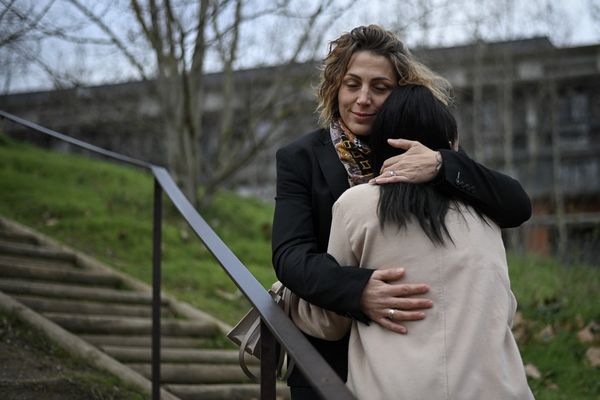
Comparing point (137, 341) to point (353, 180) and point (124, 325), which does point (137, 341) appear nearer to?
point (124, 325)

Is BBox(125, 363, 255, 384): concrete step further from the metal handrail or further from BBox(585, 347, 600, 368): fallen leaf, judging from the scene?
BBox(585, 347, 600, 368): fallen leaf

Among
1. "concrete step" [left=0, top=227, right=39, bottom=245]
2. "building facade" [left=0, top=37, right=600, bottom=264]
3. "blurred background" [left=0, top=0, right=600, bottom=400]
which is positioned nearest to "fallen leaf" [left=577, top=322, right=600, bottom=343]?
"blurred background" [left=0, top=0, right=600, bottom=400]

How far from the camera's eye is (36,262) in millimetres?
6406

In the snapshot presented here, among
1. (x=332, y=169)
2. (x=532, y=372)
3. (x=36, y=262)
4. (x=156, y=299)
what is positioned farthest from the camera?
(x=36, y=262)

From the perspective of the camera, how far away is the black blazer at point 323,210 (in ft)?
6.25

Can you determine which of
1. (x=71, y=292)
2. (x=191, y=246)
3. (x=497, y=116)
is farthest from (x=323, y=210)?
(x=497, y=116)

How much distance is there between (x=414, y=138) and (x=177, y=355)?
3.53m

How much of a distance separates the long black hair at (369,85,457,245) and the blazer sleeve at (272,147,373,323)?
0.18m

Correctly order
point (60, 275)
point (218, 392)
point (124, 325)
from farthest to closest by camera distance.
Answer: point (60, 275) < point (124, 325) < point (218, 392)

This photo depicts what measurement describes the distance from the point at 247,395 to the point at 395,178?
3193 mm

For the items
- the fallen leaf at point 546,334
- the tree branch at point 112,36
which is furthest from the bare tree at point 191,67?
the fallen leaf at point 546,334

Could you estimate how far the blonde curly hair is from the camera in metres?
2.25

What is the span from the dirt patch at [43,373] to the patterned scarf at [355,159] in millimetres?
2343

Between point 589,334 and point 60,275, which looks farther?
point 60,275
